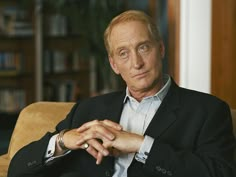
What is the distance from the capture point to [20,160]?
74.0 inches

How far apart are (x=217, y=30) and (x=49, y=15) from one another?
127 inches

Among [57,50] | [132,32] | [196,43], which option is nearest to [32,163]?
[132,32]

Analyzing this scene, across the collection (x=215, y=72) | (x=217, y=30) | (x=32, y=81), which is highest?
(x=217, y=30)

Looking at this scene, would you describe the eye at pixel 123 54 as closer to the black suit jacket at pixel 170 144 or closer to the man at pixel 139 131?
A: the man at pixel 139 131

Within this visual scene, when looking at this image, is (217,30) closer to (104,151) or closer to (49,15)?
(104,151)

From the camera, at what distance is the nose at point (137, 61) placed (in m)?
1.81

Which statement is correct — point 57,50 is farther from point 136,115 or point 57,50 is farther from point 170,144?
point 170,144

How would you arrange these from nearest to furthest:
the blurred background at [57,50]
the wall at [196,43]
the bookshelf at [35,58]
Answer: the wall at [196,43] → the blurred background at [57,50] → the bookshelf at [35,58]

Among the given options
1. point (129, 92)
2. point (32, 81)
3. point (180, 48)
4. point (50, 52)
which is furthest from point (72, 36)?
point (129, 92)

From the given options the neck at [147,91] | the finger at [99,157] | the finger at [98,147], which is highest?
the neck at [147,91]

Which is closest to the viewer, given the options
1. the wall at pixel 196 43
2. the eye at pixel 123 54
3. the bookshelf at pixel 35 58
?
the eye at pixel 123 54

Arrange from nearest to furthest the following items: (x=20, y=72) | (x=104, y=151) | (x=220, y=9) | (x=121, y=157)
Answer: (x=104, y=151) → (x=121, y=157) → (x=220, y=9) → (x=20, y=72)

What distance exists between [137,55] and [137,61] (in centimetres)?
3

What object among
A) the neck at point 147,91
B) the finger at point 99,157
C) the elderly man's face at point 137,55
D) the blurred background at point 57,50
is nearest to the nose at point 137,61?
the elderly man's face at point 137,55
